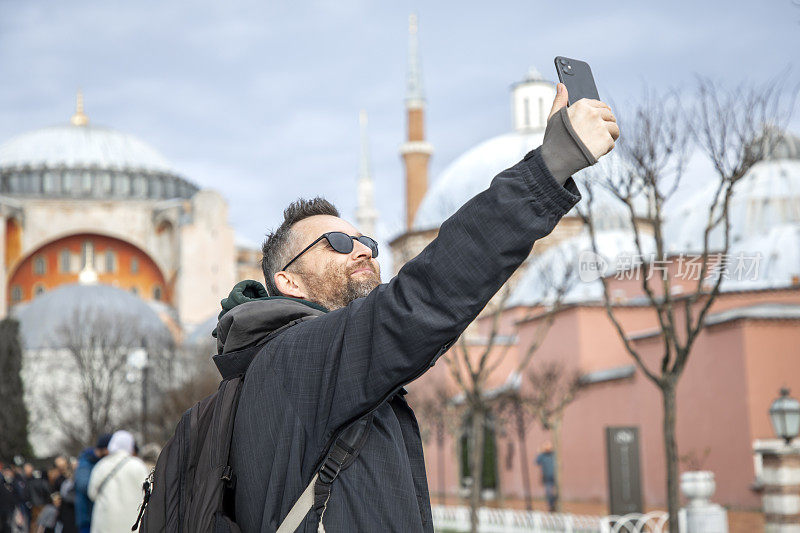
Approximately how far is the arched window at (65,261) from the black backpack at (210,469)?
187 feet

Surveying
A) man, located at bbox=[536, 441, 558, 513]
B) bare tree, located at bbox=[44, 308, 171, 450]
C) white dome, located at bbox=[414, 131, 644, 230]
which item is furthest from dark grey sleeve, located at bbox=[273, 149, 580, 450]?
white dome, located at bbox=[414, 131, 644, 230]

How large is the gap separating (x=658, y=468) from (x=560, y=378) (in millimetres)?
5372

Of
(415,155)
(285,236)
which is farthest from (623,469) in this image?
(415,155)

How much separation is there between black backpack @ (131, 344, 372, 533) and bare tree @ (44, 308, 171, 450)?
27.9m

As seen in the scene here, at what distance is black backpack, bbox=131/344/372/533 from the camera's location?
204cm

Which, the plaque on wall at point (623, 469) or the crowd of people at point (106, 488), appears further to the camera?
the plaque on wall at point (623, 469)

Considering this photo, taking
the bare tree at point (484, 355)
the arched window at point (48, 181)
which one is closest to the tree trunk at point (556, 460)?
the bare tree at point (484, 355)

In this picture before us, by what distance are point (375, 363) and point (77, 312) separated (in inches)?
1481

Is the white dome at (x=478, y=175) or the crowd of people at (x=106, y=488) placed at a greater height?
the white dome at (x=478, y=175)

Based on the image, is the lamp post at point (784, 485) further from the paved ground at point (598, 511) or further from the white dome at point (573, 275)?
the white dome at point (573, 275)

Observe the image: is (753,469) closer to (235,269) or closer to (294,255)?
(294,255)

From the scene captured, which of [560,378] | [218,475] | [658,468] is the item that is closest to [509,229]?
[218,475]

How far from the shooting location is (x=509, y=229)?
1.92 metres

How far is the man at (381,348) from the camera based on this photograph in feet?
6.33
